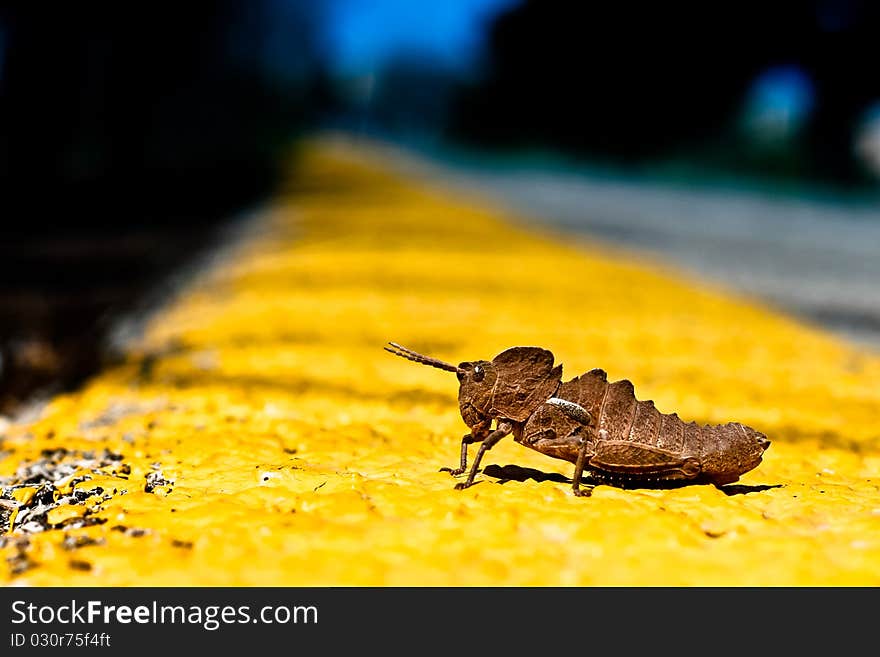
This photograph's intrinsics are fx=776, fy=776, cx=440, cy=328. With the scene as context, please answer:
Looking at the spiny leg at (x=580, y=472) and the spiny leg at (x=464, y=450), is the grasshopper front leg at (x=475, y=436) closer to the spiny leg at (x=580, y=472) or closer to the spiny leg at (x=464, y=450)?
the spiny leg at (x=464, y=450)

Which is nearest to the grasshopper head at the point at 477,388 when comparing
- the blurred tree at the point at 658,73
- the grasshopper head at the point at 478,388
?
the grasshopper head at the point at 478,388

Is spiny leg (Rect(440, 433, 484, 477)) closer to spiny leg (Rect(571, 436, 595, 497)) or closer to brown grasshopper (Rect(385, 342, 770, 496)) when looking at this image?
brown grasshopper (Rect(385, 342, 770, 496))

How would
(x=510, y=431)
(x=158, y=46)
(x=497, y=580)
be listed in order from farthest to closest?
1. (x=158, y=46)
2. (x=510, y=431)
3. (x=497, y=580)

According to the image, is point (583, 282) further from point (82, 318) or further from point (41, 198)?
point (41, 198)

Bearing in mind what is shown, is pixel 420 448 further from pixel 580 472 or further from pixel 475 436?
pixel 580 472

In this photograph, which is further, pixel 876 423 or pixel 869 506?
pixel 876 423

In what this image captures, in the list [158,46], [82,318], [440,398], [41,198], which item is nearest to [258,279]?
[82,318]

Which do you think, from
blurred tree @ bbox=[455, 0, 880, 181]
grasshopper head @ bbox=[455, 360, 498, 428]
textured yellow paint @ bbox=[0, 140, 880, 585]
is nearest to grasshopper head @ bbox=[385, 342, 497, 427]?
grasshopper head @ bbox=[455, 360, 498, 428]
